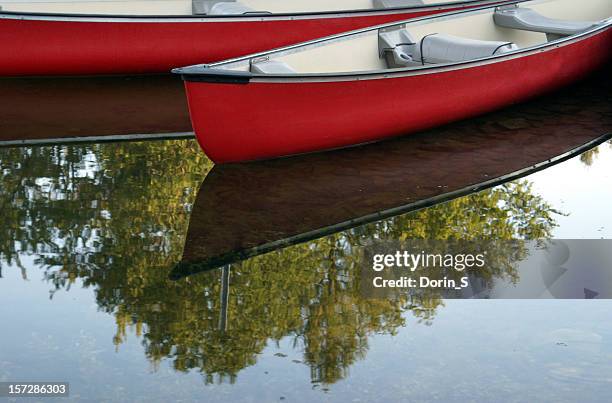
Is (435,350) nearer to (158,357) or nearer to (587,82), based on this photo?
(158,357)

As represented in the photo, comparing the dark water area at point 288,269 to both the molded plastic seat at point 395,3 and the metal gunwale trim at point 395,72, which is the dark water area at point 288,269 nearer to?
the metal gunwale trim at point 395,72

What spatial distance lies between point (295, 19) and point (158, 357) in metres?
6.14

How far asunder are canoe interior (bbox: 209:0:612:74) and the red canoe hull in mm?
360

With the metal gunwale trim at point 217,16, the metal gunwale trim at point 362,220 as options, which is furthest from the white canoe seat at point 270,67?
the metal gunwale trim at point 217,16

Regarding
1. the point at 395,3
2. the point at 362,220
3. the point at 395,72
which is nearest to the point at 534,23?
the point at 395,3

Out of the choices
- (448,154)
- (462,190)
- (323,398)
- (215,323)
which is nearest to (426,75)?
(448,154)

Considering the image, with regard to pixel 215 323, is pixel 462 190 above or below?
above

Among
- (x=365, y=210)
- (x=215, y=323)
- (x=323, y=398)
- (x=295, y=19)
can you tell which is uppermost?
(x=295, y=19)

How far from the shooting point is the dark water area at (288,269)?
4.77 m

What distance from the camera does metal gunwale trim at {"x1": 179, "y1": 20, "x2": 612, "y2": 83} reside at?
7.14 metres

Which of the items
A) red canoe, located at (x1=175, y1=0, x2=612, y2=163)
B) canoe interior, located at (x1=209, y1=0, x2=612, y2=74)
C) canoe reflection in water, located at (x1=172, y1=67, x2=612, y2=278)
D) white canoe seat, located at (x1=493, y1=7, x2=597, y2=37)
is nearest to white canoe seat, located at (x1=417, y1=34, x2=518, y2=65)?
red canoe, located at (x1=175, y1=0, x2=612, y2=163)

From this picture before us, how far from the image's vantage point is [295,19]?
414 inches

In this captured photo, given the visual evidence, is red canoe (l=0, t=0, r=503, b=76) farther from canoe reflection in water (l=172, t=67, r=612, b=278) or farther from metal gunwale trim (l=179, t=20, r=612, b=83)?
canoe reflection in water (l=172, t=67, r=612, b=278)

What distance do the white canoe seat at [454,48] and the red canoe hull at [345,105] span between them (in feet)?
0.59
